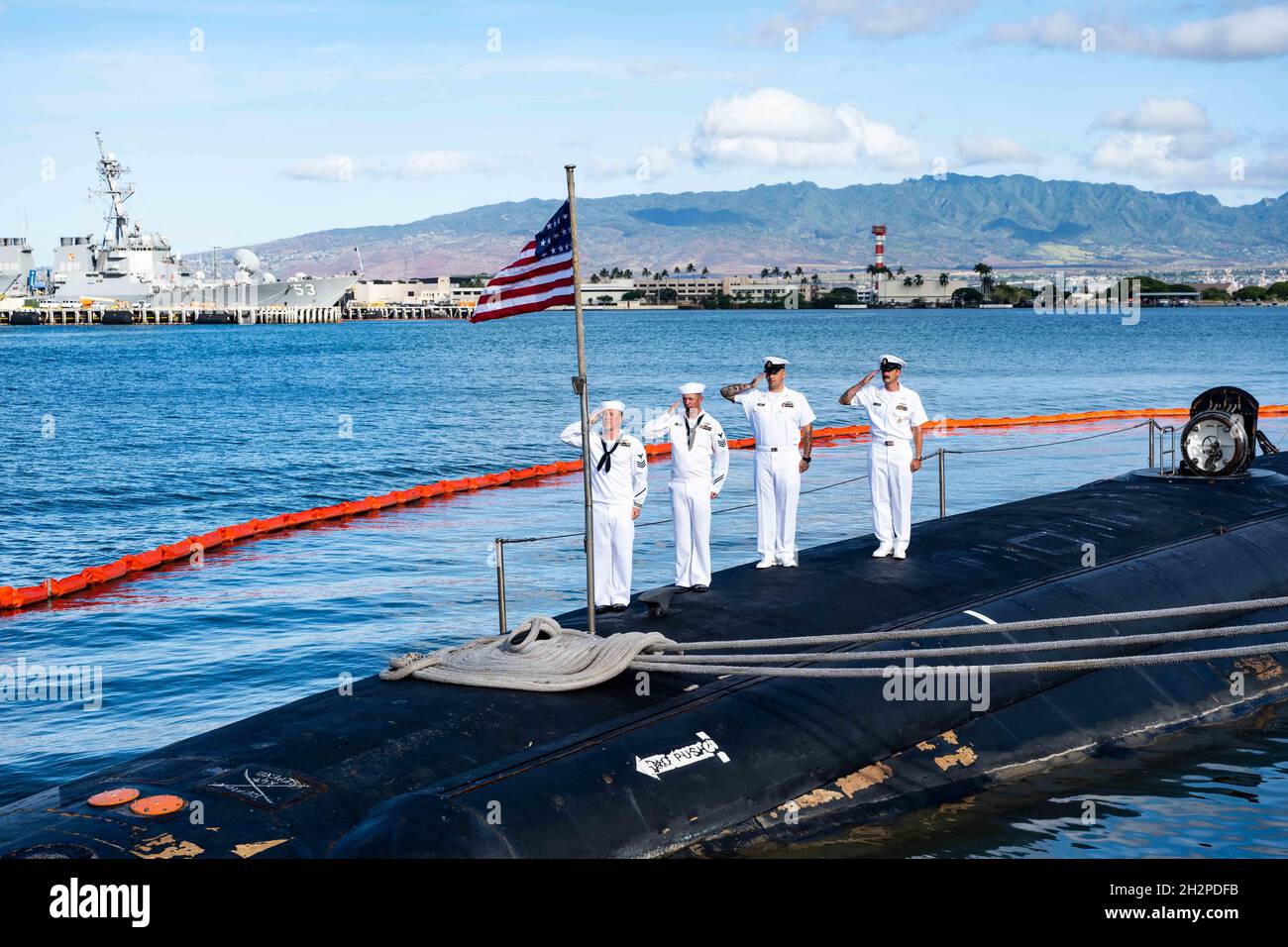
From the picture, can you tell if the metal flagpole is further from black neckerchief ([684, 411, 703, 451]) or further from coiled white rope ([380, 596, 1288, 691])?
black neckerchief ([684, 411, 703, 451])

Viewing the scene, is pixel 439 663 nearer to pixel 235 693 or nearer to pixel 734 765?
pixel 734 765

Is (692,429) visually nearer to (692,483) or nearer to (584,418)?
(692,483)

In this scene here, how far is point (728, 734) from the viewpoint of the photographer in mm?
9727

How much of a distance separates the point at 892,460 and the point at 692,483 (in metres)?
2.44

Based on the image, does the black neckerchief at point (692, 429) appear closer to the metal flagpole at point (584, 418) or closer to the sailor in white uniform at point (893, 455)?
the sailor in white uniform at point (893, 455)

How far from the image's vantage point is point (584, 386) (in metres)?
10.7

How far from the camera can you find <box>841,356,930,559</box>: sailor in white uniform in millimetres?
14336

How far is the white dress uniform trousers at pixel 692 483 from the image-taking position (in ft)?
43.5

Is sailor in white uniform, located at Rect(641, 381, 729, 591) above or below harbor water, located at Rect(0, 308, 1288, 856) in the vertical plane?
above

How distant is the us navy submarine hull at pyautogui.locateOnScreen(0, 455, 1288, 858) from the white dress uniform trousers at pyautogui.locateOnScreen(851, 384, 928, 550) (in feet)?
1.38

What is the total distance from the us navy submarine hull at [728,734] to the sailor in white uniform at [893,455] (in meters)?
0.38

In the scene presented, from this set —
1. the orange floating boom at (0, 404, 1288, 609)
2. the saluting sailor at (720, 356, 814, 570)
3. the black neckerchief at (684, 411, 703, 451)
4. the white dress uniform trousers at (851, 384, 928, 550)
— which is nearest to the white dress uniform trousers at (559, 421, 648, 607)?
the black neckerchief at (684, 411, 703, 451)

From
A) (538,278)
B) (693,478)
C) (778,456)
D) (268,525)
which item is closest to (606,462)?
(693,478)
